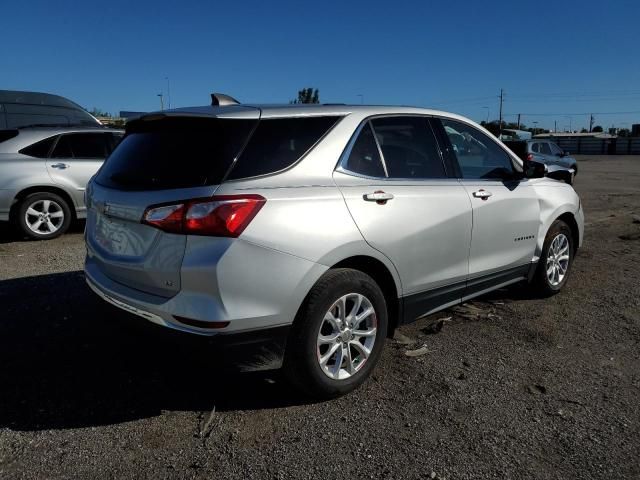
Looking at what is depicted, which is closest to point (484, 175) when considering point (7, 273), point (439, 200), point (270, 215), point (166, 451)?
point (439, 200)

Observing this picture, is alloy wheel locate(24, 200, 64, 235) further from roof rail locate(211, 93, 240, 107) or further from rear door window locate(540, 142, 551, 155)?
rear door window locate(540, 142, 551, 155)

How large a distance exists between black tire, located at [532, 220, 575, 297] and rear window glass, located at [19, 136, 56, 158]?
271 inches

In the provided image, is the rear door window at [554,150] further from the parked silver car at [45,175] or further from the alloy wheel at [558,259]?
the parked silver car at [45,175]

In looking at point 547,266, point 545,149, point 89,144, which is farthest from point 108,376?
point 545,149

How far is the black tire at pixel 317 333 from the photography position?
2949mm

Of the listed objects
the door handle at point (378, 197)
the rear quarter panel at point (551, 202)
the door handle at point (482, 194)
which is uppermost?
the door handle at point (378, 197)

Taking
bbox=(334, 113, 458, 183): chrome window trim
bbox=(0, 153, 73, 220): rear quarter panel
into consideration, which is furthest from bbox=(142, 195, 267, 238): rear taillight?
bbox=(0, 153, 73, 220): rear quarter panel

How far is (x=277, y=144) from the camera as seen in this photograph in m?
3.00

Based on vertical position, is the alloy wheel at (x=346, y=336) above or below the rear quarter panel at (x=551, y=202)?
below

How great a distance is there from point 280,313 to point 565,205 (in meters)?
3.49

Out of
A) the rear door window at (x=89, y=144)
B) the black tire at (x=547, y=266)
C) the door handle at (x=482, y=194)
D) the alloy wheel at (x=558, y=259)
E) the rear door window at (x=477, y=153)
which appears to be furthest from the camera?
the rear door window at (x=89, y=144)

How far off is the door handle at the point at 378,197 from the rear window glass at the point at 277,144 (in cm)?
46

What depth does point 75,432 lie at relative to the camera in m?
2.90

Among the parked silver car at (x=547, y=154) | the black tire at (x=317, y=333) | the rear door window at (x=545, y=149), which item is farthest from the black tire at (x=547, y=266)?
the rear door window at (x=545, y=149)
